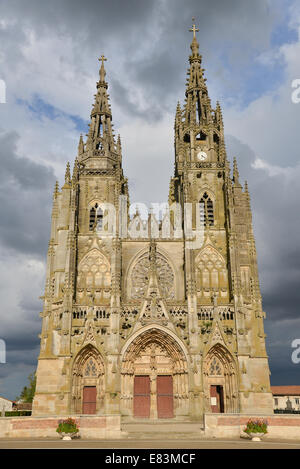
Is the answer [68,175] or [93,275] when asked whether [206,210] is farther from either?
[68,175]

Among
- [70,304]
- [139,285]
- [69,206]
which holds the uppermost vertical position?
[69,206]

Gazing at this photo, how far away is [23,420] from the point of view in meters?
19.6

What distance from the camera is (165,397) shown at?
2977cm

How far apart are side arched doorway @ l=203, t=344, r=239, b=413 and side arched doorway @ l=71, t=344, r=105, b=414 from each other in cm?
707

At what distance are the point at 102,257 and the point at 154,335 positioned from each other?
24.4ft

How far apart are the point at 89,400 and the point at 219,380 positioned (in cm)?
885

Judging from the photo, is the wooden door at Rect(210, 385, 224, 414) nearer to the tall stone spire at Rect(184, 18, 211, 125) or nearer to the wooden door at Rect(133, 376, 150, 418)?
the wooden door at Rect(133, 376, 150, 418)

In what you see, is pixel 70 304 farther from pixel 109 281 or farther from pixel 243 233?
pixel 243 233

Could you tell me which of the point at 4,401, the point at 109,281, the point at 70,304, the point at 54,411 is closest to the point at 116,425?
the point at 54,411

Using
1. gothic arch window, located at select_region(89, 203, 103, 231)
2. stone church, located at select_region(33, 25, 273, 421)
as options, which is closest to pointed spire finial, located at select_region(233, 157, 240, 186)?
stone church, located at select_region(33, 25, 273, 421)

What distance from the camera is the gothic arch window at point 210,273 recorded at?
32562mm

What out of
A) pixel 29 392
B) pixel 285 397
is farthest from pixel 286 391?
pixel 29 392

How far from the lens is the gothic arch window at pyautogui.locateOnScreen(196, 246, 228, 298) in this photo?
3256cm

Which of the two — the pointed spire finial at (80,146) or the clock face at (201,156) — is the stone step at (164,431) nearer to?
the clock face at (201,156)
